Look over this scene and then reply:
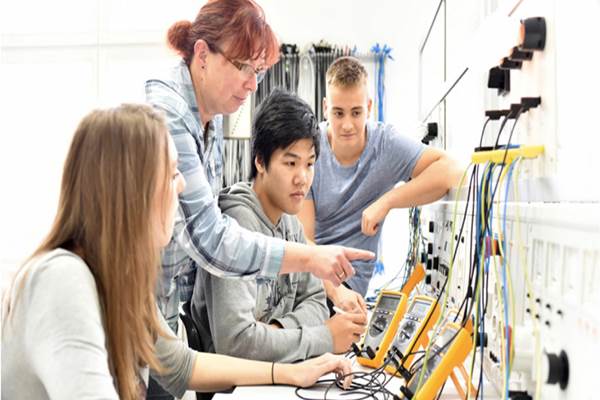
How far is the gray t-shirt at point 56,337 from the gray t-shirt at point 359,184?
1526 millimetres

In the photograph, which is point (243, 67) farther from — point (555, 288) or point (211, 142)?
point (555, 288)

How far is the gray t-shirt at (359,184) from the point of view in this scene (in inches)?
90.0

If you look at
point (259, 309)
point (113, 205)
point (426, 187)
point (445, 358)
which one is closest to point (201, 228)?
point (259, 309)

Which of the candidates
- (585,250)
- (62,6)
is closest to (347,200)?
(585,250)

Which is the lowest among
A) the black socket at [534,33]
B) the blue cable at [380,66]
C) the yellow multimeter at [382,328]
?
the yellow multimeter at [382,328]

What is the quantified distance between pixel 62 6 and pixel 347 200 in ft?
11.3

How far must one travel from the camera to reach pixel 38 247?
2.99ft

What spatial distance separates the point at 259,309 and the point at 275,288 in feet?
0.31

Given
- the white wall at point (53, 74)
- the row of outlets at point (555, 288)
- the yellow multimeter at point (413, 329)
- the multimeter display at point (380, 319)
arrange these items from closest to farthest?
the row of outlets at point (555, 288), the yellow multimeter at point (413, 329), the multimeter display at point (380, 319), the white wall at point (53, 74)

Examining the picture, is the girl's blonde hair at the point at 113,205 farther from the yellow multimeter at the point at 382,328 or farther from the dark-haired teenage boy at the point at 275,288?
the yellow multimeter at the point at 382,328

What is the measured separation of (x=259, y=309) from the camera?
1.63m

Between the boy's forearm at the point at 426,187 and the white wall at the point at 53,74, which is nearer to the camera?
the boy's forearm at the point at 426,187

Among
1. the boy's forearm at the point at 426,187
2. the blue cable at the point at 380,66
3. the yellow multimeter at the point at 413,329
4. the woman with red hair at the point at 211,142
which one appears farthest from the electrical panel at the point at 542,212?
the blue cable at the point at 380,66

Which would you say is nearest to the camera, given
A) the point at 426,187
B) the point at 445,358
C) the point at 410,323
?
the point at 445,358
